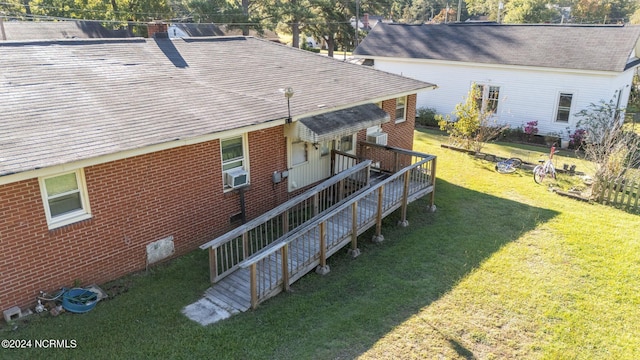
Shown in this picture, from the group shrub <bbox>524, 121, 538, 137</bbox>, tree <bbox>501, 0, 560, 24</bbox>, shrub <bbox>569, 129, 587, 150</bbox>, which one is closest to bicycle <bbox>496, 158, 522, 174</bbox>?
shrub <bbox>524, 121, 538, 137</bbox>

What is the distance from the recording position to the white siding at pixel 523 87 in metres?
18.6

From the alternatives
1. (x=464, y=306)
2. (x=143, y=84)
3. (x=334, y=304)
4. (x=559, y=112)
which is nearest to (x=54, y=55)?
(x=143, y=84)

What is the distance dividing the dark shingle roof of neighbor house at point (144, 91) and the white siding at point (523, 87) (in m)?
8.38

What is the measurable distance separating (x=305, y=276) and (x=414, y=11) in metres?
89.3

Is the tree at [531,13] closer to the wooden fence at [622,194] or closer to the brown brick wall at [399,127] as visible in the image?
the brown brick wall at [399,127]

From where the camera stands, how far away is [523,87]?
20.2 m

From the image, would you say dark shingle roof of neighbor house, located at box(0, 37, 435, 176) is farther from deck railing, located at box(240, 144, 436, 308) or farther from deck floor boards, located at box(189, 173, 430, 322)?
deck floor boards, located at box(189, 173, 430, 322)

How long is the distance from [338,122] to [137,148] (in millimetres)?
4886

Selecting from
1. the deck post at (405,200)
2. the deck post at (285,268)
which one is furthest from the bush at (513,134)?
the deck post at (285,268)

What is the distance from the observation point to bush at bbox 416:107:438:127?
74.2 ft

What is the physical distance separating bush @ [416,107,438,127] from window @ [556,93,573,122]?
557 centimetres

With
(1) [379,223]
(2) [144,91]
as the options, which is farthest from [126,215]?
(1) [379,223]

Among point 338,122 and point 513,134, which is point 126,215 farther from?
point 513,134

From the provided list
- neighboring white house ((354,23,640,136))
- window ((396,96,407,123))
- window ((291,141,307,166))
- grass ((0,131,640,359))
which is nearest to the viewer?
grass ((0,131,640,359))
